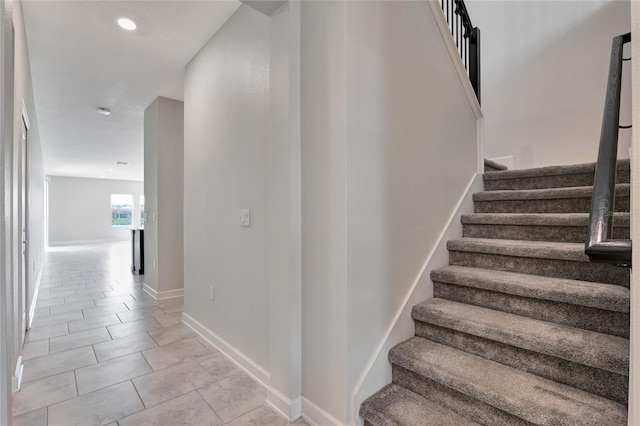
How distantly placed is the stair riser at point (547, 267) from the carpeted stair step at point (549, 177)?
866mm

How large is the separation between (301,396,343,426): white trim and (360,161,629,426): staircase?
0.17 m

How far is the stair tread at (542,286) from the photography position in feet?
4.61

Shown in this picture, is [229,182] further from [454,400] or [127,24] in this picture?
[454,400]

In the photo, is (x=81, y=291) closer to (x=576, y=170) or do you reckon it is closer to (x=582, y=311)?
(x=582, y=311)

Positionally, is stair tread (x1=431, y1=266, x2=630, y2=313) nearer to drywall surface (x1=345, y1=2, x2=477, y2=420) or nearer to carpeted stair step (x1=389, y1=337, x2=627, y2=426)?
drywall surface (x1=345, y1=2, x2=477, y2=420)

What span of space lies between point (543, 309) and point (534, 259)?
361 mm

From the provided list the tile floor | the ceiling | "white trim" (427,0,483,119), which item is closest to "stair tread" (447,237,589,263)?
"white trim" (427,0,483,119)

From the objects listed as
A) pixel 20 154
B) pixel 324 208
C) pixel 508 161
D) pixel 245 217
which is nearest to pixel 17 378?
pixel 20 154

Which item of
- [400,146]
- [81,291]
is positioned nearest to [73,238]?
[81,291]

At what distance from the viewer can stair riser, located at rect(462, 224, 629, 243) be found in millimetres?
1895

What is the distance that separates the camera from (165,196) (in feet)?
12.9

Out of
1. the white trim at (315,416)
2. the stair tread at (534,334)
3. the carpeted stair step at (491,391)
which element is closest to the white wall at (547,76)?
the stair tread at (534,334)

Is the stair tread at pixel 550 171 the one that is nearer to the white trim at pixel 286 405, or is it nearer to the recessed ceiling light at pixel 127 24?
the white trim at pixel 286 405

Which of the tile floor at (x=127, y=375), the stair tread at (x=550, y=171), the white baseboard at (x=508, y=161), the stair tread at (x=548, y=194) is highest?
the white baseboard at (x=508, y=161)
